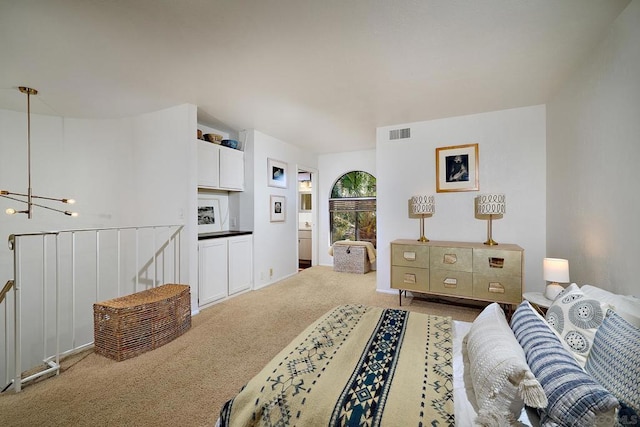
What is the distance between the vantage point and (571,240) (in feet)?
8.52

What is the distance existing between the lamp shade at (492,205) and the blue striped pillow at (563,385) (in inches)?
92.5

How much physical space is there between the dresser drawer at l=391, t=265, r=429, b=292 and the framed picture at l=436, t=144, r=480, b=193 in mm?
1211

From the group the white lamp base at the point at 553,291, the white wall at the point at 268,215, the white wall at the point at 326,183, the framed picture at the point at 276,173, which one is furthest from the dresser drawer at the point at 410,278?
the white wall at the point at 326,183

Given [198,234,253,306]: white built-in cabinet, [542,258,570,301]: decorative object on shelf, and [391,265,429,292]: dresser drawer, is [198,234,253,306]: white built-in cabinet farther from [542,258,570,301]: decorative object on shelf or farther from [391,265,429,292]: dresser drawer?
[542,258,570,301]: decorative object on shelf

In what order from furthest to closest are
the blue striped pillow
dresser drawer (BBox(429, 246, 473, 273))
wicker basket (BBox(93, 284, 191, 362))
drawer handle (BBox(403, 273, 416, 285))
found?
drawer handle (BBox(403, 273, 416, 285)) < dresser drawer (BBox(429, 246, 473, 273)) < wicker basket (BBox(93, 284, 191, 362)) < the blue striped pillow

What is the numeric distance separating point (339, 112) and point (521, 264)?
2770mm

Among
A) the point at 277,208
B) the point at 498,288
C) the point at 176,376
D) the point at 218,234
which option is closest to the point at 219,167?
the point at 218,234

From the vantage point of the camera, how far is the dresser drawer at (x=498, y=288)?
2906mm

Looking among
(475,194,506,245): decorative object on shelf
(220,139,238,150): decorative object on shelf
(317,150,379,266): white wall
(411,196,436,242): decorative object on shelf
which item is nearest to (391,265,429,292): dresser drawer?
(411,196,436,242): decorative object on shelf

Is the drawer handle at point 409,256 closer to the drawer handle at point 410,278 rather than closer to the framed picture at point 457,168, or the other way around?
the drawer handle at point 410,278

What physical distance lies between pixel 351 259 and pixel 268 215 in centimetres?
192

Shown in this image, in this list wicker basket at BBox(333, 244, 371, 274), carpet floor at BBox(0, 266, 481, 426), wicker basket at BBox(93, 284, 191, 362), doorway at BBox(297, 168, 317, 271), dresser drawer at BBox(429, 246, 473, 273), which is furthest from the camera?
doorway at BBox(297, 168, 317, 271)

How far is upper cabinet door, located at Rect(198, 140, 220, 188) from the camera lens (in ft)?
11.8

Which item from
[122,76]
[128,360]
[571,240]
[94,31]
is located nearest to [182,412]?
[128,360]
